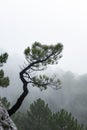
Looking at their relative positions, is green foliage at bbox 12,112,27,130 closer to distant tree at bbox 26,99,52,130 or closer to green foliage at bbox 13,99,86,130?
Result: green foliage at bbox 13,99,86,130

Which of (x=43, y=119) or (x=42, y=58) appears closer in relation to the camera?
(x=42, y=58)

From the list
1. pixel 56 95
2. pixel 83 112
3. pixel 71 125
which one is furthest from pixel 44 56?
pixel 56 95

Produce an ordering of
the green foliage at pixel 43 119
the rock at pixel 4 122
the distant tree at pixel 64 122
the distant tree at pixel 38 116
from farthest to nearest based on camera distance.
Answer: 1. the distant tree at pixel 38 116
2. the green foliage at pixel 43 119
3. the distant tree at pixel 64 122
4. the rock at pixel 4 122

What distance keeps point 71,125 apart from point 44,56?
2967 centimetres

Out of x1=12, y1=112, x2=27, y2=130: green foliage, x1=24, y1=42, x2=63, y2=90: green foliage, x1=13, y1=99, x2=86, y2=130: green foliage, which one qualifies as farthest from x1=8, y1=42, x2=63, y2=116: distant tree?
x1=12, y1=112, x2=27, y2=130: green foliage

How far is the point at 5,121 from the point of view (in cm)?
1207

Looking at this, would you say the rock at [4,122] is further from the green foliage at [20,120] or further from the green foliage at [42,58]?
the green foliage at [20,120]

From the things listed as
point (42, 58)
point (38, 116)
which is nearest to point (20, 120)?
point (38, 116)

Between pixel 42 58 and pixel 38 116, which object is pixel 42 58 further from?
pixel 38 116

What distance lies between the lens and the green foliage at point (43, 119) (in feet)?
161

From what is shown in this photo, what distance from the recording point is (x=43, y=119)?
57.2 m

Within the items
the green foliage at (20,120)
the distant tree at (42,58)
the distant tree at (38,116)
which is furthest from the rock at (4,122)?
the green foliage at (20,120)

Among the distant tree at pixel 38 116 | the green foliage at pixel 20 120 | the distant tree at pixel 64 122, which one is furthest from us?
the green foliage at pixel 20 120

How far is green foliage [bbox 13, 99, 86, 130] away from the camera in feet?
161
